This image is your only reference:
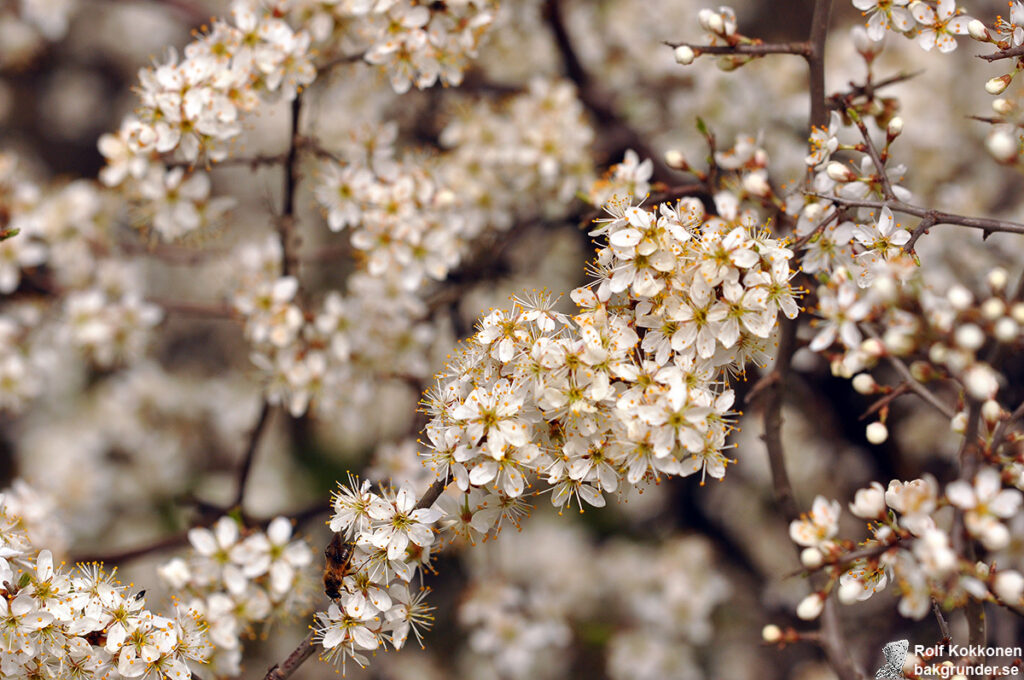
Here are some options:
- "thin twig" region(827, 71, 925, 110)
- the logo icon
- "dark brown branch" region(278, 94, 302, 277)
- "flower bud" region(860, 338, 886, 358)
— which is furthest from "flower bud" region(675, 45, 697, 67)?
the logo icon

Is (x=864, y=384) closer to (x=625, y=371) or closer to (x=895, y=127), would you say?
(x=625, y=371)

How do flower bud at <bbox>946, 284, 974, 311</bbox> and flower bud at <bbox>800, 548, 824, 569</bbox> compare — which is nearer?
flower bud at <bbox>946, 284, 974, 311</bbox>

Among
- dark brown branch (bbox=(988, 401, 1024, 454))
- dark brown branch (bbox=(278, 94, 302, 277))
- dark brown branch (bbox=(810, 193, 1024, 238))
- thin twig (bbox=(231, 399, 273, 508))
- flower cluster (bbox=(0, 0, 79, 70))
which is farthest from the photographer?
flower cluster (bbox=(0, 0, 79, 70))

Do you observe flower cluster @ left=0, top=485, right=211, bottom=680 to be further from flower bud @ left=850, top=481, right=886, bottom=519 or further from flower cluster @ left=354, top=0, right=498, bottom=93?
flower cluster @ left=354, top=0, right=498, bottom=93

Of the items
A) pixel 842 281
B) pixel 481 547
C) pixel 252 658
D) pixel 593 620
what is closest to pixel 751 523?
pixel 593 620

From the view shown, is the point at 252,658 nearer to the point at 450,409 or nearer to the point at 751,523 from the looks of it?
the point at 751,523

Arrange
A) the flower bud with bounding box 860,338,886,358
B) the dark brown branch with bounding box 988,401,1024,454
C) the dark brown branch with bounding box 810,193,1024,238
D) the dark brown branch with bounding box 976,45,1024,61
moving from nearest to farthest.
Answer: the dark brown branch with bounding box 988,401,1024,454 < the flower bud with bounding box 860,338,886,358 < the dark brown branch with bounding box 810,193,1024,238 < the dark brown branch with bounding box 976,45,1024,61

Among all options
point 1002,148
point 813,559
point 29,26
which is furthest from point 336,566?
point 29,26
